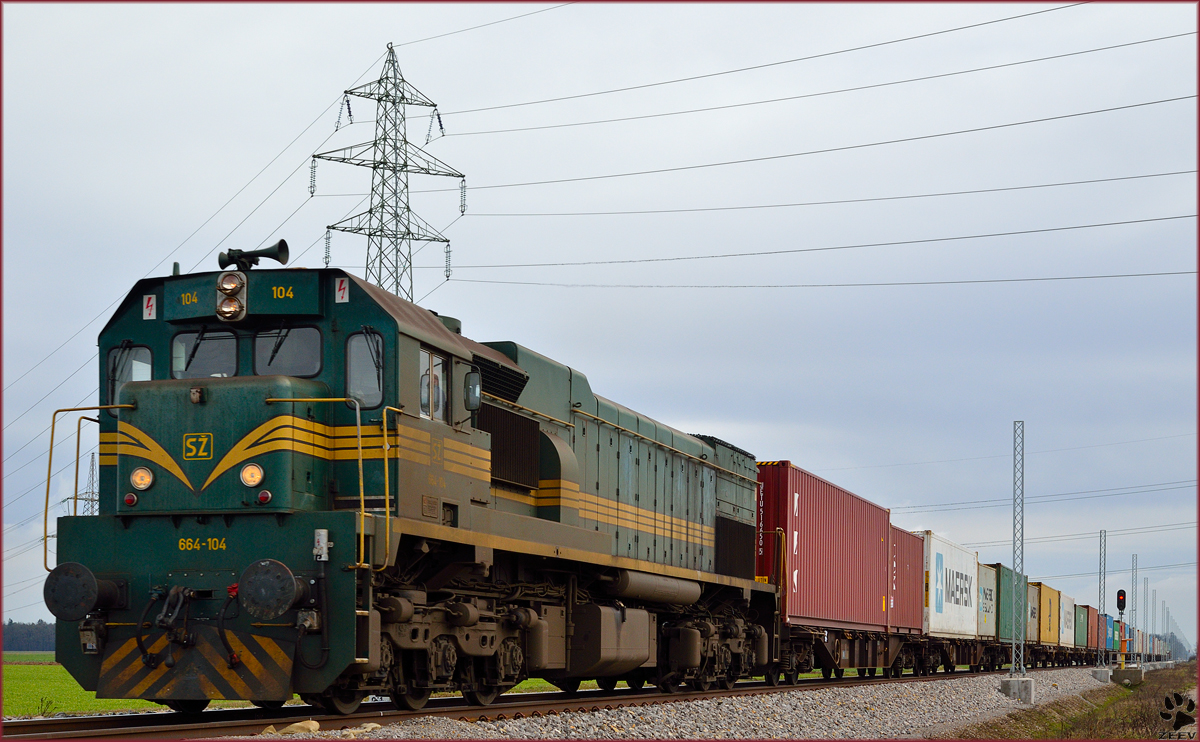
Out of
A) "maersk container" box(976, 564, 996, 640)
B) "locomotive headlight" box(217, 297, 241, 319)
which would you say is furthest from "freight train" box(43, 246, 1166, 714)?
"maersk container" box(976, 564, 996, 640)

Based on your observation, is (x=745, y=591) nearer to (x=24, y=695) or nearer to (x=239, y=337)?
(x=239, y=337)

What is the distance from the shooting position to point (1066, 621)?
2158 inches

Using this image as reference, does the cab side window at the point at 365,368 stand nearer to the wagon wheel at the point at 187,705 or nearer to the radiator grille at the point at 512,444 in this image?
the radiator grille at the point at 512,444

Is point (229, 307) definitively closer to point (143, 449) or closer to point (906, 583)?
point (143, 449)

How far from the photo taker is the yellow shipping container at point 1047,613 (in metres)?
46.9

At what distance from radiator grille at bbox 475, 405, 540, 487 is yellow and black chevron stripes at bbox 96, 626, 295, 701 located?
11.6 ft

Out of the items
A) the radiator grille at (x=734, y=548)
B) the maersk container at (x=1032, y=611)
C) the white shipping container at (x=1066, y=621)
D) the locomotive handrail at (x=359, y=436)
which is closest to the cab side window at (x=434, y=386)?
the locomotive handrail at (x=359, y=436)

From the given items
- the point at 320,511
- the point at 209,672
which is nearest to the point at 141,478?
the point at 320,511

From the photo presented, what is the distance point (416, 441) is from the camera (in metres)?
10.9

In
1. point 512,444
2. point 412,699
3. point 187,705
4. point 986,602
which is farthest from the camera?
point 986,602

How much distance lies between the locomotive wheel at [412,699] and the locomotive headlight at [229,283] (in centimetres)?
424

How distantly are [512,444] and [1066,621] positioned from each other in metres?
48.7

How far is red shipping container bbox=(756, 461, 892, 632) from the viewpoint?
21.8m

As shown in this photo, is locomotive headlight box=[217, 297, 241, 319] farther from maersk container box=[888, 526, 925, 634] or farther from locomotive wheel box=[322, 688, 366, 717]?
maersk container box=[888, 526, 925, 634]
